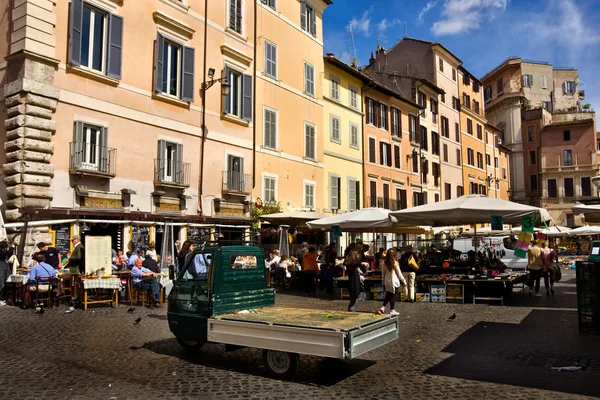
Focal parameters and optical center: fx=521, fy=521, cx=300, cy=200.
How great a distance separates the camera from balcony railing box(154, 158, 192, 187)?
18.2m

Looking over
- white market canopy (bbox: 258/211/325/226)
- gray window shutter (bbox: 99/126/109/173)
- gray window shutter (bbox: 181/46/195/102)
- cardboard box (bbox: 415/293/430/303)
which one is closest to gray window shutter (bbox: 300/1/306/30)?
gray window shutter (bbox: 181/46/195/102)

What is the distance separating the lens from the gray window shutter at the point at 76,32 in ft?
51.3

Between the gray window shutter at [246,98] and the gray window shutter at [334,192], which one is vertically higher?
the gray window shutter at [246,98]

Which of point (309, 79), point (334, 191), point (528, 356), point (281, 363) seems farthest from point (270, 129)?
point (281, 363)

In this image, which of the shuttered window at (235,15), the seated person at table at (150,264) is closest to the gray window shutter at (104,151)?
the seated person at table at (150,264)

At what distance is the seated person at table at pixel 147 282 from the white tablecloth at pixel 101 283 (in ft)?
1.91

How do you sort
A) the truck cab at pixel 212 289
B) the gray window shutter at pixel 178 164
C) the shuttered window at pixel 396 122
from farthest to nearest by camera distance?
the shuttered window at pixel 396 122 < the gray window shutter at pixel 178 164 < the truck cab at pixel 212 289

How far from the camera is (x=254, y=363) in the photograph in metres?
7.37

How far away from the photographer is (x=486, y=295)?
1355 cm

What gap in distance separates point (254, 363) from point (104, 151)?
37.1 ft

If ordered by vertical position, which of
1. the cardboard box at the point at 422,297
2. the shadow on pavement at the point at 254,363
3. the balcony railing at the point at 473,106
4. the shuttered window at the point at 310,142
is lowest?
the shadow on pavement at the point at 254,363

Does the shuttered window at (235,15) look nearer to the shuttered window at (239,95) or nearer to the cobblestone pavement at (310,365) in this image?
the shuttered window at (239,95)

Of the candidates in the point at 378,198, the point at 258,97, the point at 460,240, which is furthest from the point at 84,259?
the point at 378,198

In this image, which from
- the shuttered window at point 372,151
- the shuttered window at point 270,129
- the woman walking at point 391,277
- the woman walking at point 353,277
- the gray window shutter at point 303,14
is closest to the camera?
the woman walking at point 391,277
